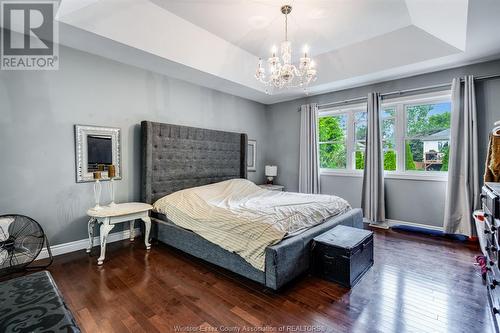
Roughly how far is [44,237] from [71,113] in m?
1.50

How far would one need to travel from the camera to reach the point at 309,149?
5.14 m

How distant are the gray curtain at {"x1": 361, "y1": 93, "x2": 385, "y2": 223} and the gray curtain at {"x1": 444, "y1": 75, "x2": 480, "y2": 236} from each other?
0.92 meters

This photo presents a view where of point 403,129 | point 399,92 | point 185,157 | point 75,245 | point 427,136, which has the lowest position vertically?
point 75,245

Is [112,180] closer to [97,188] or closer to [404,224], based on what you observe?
[97,188]

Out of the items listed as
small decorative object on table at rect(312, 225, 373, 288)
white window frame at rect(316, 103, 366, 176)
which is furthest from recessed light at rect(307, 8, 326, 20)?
small decorative object on table at rect(312, 225, 373, 288)

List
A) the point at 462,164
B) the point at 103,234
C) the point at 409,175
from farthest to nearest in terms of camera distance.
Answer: the point at 409,175 < the point at 462,164 < the point at 103,234

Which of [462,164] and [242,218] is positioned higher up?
[462,164]

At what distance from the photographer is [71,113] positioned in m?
3.04

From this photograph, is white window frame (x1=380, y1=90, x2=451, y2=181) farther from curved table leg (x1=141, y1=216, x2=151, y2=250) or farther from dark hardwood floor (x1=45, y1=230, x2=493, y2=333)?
curved table leg (x1=141, y1=216, x2=151, y2=250)

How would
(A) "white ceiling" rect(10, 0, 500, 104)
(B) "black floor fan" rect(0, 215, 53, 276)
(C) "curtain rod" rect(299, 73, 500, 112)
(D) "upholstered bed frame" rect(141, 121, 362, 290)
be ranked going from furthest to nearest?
(C) "curtain rod" rect(299, 73, 500, 112), (A) "white ceiling" rect(10, 0, 500, 104), (B) "black floor fan" rect(0, 215, 53, 276), (D) "upholstered bed frame" rect(141, 121, 362, 290)

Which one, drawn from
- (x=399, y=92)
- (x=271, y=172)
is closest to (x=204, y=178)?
(x=271, y=172)

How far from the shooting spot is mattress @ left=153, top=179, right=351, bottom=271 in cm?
225

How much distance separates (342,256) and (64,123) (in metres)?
3.54

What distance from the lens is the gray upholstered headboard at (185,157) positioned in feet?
11.6
